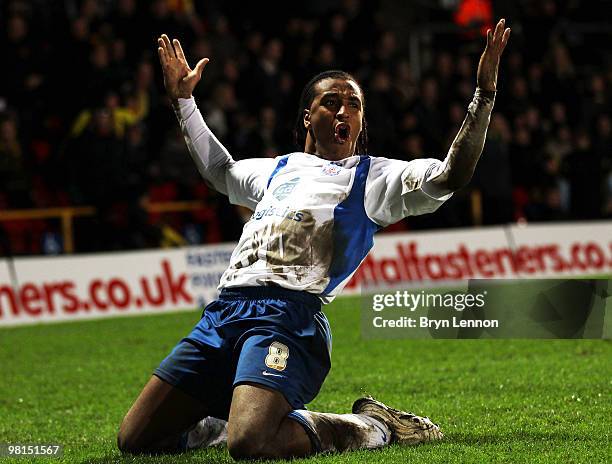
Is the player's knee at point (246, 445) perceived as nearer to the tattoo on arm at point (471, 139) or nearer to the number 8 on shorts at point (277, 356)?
the number 8 on shorts at point (277, 356)

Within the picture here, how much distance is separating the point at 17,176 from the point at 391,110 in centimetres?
583

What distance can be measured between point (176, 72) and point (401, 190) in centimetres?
148

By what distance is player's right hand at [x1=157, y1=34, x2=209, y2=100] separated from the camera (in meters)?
6.18

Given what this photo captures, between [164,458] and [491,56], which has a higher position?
[491,56]

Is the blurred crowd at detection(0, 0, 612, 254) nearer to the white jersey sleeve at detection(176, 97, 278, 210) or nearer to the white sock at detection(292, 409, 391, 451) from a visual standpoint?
the white jersey sleeve at detection(176, 97, 278, 210)

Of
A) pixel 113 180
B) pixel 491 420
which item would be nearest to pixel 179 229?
pixel 113 180

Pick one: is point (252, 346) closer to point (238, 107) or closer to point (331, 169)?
point (331, 169)

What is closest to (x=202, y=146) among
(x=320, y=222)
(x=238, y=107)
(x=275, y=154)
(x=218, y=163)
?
(x=218, y=163)

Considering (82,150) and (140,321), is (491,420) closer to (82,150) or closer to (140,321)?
(140,321)

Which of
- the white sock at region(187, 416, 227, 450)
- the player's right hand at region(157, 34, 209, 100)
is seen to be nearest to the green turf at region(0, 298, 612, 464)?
the white sock at region(187, 416, 227, 450)

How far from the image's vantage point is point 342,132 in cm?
589

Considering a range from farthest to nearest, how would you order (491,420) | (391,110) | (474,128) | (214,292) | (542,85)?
(542,85), (391,110), (214,292), (491,420), (474,128)

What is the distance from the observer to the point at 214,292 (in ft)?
43.3

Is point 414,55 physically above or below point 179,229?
above
